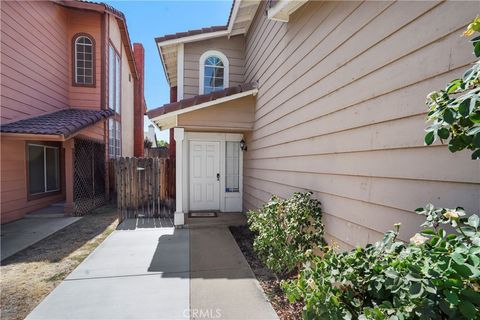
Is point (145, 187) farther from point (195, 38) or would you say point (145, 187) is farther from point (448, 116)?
point (448, 116)

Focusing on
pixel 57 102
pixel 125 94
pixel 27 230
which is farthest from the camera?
pixel 125 94

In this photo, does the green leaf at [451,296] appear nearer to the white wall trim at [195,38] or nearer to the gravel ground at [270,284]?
the gravel ground at [270,284]

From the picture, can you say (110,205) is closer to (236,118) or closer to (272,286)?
(236,118)

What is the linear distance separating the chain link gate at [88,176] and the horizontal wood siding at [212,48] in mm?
4203

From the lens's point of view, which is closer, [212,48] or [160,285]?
[160,285]

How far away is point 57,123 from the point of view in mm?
7211

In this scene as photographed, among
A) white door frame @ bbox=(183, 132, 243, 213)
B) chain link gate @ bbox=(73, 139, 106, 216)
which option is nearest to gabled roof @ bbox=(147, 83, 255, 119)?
white door frame @ bbox=(183, 132, 243, 213)

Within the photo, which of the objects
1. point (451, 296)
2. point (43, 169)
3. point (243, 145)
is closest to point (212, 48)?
point (243, 145)

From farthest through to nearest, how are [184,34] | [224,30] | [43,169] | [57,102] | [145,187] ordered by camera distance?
[57,102]
[43,169]
[145,187]
[224,30]
[184,34]

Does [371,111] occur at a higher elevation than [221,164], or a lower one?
higher

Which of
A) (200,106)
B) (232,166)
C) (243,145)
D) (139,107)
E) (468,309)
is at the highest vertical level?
(139,107)

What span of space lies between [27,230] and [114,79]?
7602mm

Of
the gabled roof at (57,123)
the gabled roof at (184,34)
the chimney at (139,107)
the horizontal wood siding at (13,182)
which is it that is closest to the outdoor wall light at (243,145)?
A: the gabled roof at (184,34)

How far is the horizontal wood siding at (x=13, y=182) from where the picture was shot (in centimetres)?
641
